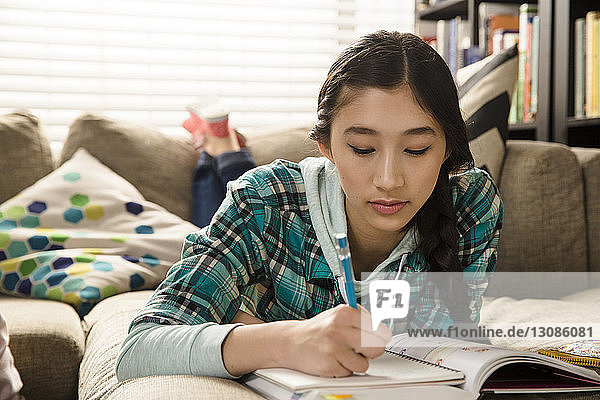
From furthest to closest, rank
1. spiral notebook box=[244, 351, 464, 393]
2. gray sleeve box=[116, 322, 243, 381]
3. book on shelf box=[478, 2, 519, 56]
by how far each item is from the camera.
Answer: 1. book on shelf box=[478, 2, 519, 56]
2. gray sleeve box=[116, 322, 243, 381]
3. spiral notebook box=[244, 351, 464, 393]

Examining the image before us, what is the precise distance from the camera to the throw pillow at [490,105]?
1.90 metres

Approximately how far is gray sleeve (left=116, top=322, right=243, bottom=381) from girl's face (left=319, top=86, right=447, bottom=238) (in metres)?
0.28

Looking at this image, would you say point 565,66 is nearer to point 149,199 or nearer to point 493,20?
point 493,20

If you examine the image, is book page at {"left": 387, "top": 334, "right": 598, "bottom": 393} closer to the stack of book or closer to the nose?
the nose

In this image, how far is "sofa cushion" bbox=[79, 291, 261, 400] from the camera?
0.74 metres

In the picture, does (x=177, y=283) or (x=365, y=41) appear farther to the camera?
(x=365, y=41)

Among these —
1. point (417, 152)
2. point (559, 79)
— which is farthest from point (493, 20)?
point (417, 152)

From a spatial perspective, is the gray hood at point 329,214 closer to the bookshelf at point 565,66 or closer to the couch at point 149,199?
the couch at point 149,199

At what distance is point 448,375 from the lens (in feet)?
2.35

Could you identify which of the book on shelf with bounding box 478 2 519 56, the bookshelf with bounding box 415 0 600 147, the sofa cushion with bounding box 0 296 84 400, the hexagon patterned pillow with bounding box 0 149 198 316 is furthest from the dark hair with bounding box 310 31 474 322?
the book on shelf with bounding box 478 2 519 56

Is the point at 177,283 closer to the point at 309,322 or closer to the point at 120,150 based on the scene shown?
the point at 309,322

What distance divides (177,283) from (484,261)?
20.8 inches

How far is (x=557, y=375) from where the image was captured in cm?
81

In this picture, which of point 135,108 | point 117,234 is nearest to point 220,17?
point 135,108
